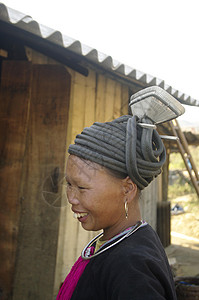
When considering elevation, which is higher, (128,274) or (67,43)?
(67,43)

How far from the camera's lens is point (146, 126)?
1.02 meters

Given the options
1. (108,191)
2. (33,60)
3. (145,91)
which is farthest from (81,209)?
(33,60)

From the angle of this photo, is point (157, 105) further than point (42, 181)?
No

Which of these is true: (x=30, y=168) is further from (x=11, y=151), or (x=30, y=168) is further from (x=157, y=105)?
(x=157, y=105)

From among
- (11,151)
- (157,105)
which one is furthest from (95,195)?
(11,151)

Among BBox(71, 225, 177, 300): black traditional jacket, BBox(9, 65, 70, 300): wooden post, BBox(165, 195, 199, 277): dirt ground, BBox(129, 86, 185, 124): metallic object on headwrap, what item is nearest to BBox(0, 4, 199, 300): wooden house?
BBox(9, 65, 70, 300): wooden post

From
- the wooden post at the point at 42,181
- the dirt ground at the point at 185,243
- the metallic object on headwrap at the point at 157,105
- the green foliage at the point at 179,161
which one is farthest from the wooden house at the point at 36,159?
the green foliage at the point at 179,161

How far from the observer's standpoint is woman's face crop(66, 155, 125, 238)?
3.22ft

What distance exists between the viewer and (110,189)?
99cm

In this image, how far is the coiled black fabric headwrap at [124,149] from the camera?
38.3 inches

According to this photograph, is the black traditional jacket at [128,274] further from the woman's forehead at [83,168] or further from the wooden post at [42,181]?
the wooden post at [42,181]

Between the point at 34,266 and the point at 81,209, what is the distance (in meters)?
1.77

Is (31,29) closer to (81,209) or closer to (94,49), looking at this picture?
(94,49)

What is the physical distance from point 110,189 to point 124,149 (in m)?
0.15
